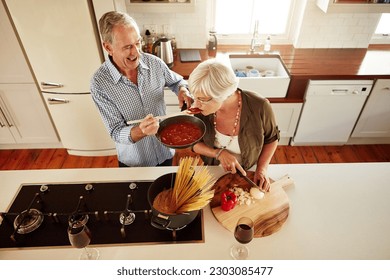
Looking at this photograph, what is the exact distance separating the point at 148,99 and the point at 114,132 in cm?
30

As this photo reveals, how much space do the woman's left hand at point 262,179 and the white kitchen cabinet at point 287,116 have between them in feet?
4.75

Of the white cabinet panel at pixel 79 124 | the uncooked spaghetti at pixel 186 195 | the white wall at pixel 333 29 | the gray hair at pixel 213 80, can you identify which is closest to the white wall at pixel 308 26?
the white wall at pixel 333 29

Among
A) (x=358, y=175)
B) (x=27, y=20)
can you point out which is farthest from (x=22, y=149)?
(x=358, y=175)

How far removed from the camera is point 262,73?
312 centimetres

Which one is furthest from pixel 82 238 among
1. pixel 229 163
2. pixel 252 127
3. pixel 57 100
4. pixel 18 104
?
pixel 18 104

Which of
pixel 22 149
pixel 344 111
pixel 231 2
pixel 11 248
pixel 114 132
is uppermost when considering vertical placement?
pixel 231 2

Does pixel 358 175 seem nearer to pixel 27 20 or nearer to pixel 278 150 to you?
pixel 278 150

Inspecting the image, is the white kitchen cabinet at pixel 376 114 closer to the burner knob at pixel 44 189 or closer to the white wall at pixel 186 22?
the white wall at pixel 186 22

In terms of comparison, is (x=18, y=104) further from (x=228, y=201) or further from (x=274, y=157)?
(x=274, y=157)

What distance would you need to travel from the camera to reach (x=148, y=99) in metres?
1.76

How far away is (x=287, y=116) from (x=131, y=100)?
1.88m

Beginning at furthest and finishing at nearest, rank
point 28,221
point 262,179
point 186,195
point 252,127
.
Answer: point 252,127, point 262,179, point 28,221, point 186,195

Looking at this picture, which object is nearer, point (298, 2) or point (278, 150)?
point (298, 2)
